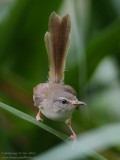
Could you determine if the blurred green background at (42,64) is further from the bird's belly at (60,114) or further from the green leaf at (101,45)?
the bird's belly at (60,114)

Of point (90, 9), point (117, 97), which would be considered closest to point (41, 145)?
point (117, 97)

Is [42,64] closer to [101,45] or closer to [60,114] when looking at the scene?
[101,45]

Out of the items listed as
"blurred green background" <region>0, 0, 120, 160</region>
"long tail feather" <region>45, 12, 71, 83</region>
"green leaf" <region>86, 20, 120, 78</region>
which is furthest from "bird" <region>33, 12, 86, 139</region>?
"green leaf" <region>86, 20, 120, 78</region>

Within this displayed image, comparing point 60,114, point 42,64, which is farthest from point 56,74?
point 42,64

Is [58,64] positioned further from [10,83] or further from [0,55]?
[0,55]

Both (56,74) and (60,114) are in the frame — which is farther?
(56,74)

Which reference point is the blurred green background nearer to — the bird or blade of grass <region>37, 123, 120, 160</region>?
the bird

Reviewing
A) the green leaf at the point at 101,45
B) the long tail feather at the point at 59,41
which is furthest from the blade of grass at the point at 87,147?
the green leaf at the point at 101,45
